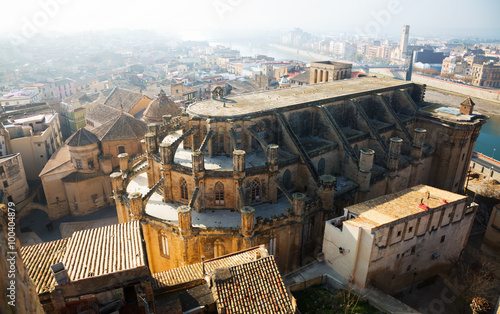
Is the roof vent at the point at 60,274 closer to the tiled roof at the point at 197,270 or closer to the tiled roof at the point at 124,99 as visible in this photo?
the tiled roof at the point at 197,270

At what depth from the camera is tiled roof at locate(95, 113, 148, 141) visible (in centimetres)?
4669

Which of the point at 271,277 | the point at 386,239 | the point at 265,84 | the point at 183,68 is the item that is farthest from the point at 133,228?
the point at 183,68

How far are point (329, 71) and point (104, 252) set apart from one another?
46710 millimetres

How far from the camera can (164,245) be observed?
3112cm

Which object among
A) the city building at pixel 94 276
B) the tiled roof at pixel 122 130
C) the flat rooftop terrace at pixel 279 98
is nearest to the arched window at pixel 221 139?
the flat rooftop terrace at pixel 279 98

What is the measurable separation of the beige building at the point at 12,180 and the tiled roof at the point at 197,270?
30080 millimetres

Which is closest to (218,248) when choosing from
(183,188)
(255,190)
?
(255,190)

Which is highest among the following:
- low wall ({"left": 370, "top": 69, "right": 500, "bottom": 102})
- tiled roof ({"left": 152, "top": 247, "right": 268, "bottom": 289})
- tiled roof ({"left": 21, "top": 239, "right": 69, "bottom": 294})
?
tiled roof ({"left": 21, "top": 239, "right": 69, "bottom": 294})

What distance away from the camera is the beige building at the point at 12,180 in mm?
42656

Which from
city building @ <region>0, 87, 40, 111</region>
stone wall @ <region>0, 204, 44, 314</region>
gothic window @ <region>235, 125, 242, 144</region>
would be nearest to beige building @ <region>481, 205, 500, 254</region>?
gothic window @ <region>235, 125, 242, 144</region>

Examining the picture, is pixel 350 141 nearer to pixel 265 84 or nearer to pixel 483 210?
pixel 483 210

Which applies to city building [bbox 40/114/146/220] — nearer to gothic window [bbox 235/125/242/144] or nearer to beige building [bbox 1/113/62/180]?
beige building [bbox 1/113/62/180]

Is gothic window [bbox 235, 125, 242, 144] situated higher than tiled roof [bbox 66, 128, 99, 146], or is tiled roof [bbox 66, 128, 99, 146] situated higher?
gothic window [bbox 235, 125, 242, 144]

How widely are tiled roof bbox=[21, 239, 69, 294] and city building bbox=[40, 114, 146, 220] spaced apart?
1020 inches
